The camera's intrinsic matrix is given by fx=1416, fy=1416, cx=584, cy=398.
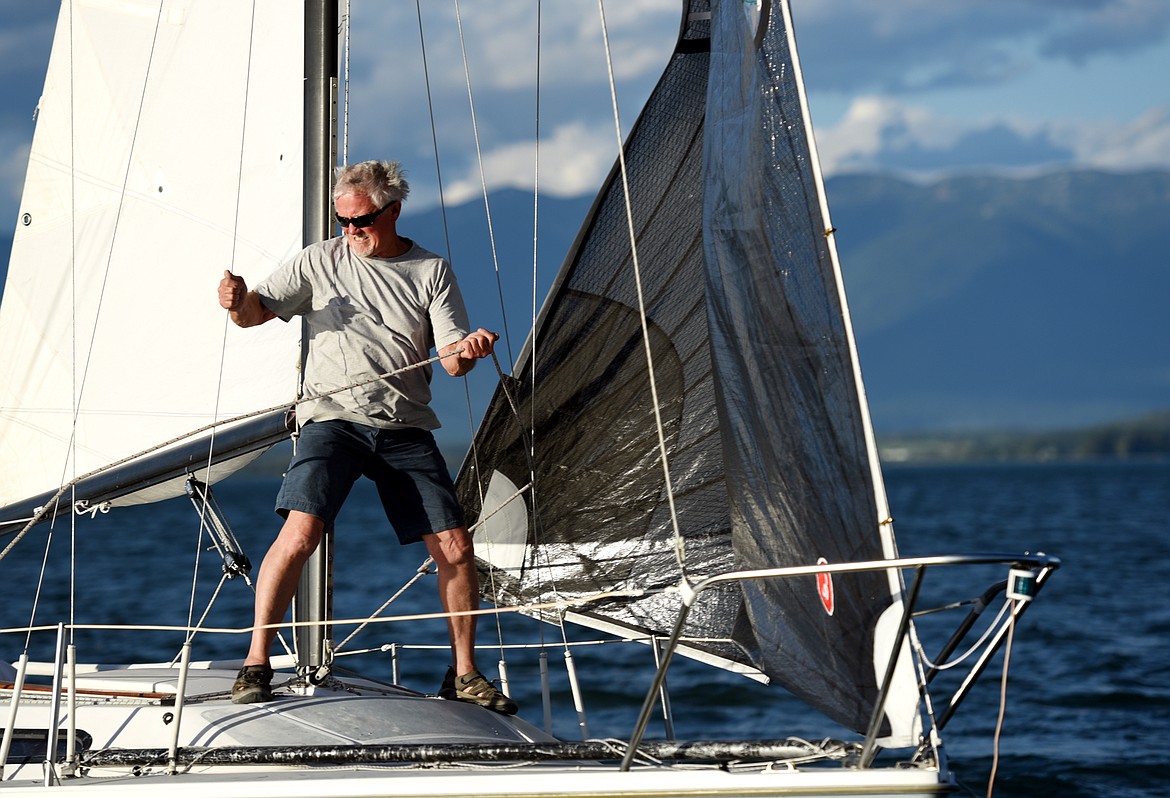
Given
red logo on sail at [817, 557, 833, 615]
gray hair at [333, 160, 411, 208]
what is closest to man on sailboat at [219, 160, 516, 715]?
gray hair at [333, 160, 411, 208]

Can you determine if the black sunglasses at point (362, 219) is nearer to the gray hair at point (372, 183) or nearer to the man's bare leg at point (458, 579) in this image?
the gray hair at point (372, 183)

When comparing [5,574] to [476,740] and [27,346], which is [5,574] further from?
[476,740]

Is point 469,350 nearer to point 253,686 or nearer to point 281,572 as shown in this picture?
point 281,572

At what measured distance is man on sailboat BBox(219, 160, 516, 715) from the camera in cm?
451

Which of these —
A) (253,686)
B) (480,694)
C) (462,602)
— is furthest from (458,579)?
(253,686)

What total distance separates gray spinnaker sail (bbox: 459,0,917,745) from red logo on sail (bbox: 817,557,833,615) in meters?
0.01

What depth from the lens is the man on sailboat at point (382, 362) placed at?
4.51 metres

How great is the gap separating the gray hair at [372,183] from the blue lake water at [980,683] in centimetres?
299

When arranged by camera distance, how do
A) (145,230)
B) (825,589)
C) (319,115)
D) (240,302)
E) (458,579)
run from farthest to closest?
1. (145,230)
2. (319,115)
3. (458,579)
4. (240,302)
5. (825,589)

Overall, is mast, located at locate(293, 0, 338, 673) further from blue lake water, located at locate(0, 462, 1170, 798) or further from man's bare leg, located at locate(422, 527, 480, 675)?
blue lake water, located at locate(0, 462, 1170, 798)

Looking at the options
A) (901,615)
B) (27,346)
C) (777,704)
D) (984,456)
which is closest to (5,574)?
(777,704)

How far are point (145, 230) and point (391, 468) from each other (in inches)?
75.5

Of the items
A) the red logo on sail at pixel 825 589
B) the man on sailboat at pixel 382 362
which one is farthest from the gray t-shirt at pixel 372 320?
the red logo on sail at pixel 825 589

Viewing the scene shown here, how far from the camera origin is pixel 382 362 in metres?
4.57
